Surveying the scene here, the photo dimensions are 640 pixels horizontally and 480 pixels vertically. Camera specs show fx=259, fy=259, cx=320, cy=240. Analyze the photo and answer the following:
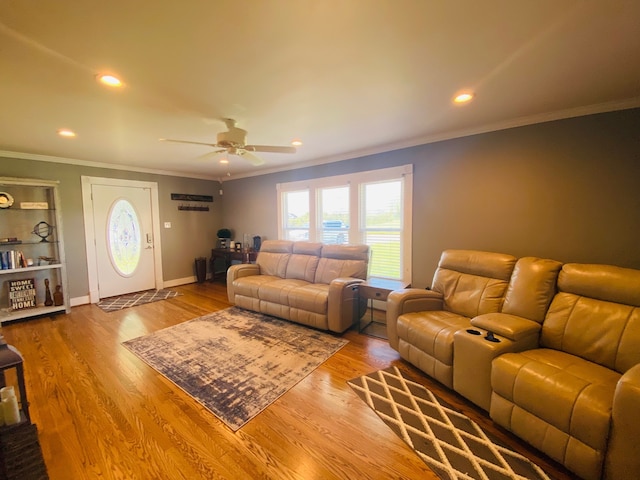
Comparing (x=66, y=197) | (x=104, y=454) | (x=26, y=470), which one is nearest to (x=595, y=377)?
(x=104, y=454)

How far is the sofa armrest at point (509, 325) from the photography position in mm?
1830

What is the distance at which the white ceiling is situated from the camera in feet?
4.33

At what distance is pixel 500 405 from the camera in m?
1.67

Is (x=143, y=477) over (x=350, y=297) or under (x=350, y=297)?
under

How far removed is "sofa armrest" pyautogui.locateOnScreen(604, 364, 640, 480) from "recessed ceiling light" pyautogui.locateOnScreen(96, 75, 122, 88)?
3.49m

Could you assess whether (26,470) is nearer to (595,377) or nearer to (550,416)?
(550,416)

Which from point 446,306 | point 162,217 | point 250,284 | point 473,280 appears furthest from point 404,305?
point 162,217

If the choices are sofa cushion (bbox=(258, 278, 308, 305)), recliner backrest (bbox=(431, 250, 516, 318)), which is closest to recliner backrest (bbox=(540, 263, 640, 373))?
recliner backrest (bbox=(431, 250, 516, 318))

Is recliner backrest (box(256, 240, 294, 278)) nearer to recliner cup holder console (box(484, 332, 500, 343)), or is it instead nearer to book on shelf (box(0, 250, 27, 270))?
recliner cup holder console (box(484, 332, 500, 343))

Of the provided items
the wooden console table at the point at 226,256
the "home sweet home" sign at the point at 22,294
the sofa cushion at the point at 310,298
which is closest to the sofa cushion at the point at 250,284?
the sofa cushion at the point at 310,298

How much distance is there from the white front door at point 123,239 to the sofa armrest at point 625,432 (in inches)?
245

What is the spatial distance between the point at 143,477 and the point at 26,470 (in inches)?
22.4

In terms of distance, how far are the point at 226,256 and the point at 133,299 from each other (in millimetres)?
1800

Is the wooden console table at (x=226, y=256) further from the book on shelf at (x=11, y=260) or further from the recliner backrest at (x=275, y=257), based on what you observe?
the book on shelf at (x=11, y=260)
